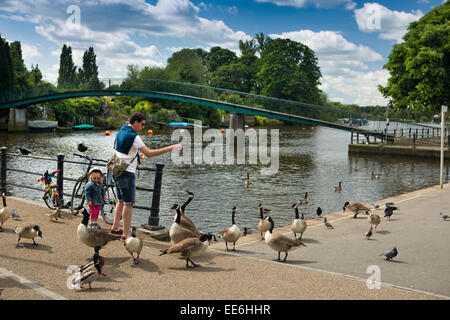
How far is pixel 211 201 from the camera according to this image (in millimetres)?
16891

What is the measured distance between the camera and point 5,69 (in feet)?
206

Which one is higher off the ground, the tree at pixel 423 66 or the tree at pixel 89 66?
the tree at pixel 89 66

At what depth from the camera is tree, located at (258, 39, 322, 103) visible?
89.9 m

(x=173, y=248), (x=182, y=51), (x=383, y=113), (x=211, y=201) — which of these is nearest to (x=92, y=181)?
(x=173, y=248)

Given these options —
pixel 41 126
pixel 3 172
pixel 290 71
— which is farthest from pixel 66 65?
pixel 3 172

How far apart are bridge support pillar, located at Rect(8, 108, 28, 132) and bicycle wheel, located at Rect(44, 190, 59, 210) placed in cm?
5451

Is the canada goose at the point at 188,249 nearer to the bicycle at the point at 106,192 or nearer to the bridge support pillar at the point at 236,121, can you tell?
the bicycle at the point at 106,192

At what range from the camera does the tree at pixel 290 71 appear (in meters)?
89.9

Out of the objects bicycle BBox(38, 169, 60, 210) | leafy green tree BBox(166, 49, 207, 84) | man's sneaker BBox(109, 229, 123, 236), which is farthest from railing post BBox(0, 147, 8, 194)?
leafy green tree BBox(166, 49, 207, 84)

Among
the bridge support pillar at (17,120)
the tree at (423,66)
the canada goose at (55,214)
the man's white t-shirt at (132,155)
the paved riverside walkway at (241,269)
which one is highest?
the tree at (423,66)

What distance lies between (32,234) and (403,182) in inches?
781

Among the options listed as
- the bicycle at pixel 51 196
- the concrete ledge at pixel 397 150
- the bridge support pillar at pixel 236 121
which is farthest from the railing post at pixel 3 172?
the bridge support pillar at pixel 236 121

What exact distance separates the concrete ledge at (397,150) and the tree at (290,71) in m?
54.1

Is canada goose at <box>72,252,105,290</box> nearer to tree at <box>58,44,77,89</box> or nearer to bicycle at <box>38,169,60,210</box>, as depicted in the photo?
bicycle at <box>38,169,60,210</box>
